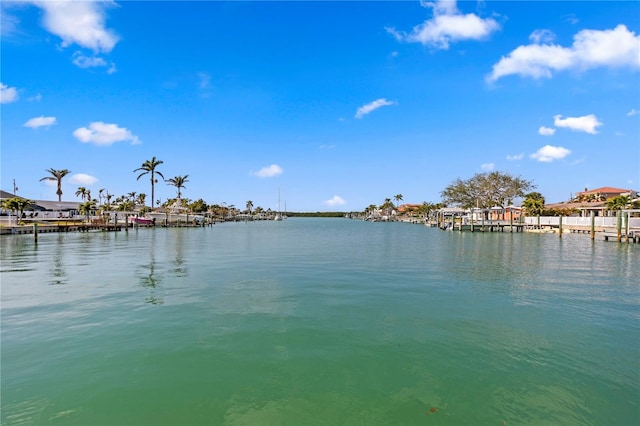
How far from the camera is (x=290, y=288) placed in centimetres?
1827

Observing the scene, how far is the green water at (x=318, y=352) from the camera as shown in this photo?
716 centimetres

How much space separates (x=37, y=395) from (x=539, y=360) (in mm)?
11810

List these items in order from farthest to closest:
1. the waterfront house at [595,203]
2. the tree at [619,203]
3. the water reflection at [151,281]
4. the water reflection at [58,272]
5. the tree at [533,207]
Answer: the tree at [533,207] < the waterfront house at [595,203] < the tree at [619,203] < the water reflection at [58,272] < the water reflection at [151,281]

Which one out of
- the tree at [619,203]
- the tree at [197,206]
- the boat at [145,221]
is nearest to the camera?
the tree at [619,203]

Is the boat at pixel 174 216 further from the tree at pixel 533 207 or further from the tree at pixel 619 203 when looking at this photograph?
the tree at pixel 619 203

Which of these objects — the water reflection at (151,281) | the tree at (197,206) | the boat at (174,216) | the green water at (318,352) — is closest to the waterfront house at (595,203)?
the green water at (318,352)

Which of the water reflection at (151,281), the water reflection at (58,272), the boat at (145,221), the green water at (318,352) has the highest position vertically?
the boat at (145,221)

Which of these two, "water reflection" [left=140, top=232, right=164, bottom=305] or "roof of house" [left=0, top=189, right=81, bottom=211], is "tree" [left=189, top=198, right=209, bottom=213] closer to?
"roof of house" [left=0, top=189, right=81, bottom=211]

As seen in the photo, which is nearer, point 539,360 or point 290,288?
point 539,360

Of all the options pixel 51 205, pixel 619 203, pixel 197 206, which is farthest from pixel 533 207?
pixel 51 205

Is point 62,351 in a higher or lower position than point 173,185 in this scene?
lower

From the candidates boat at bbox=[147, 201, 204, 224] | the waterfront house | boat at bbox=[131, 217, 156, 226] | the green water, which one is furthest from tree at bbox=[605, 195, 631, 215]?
boat at bbox=[131, 217, 156, 226]

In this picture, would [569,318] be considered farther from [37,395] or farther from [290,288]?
[37,395]

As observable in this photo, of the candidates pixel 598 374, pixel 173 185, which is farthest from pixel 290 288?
pixel 173 185
